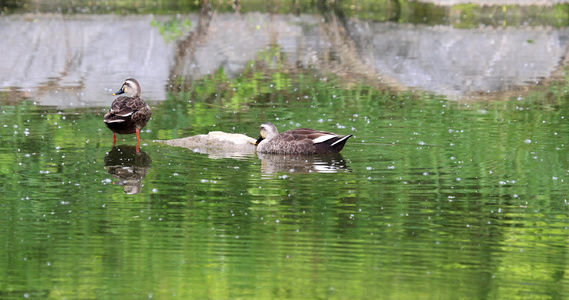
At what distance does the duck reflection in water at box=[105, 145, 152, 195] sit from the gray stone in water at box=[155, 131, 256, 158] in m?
0.90

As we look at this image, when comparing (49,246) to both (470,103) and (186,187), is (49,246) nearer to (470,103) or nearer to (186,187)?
(186,187)

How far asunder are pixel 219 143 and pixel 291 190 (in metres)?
3.58

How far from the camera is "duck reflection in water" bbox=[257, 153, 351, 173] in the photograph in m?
14.4

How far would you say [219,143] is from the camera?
1608 centimetres

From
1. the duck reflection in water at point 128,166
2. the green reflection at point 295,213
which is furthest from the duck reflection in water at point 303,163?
the duck reflection in water at point 128,166

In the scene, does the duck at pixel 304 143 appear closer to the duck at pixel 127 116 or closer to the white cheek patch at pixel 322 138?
the white cheek patch at pixel 322 138

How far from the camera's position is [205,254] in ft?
32.0

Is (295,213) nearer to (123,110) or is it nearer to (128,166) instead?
(128,166)

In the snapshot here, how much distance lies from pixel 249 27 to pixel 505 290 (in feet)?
101

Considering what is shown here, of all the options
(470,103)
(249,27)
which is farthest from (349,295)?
(249,27)

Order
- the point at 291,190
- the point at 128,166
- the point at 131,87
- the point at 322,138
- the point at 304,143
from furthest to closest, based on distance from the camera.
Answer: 1. the point at 131,87
2. the point at 304,143
3. the point at 322,138
4. the point at 128,166
5. the point at 291,190

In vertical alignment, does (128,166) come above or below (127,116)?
below

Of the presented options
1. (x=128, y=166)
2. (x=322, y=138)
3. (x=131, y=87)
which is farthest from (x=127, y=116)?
(x=322, y=138)

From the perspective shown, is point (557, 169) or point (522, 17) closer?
point (557, 169)
